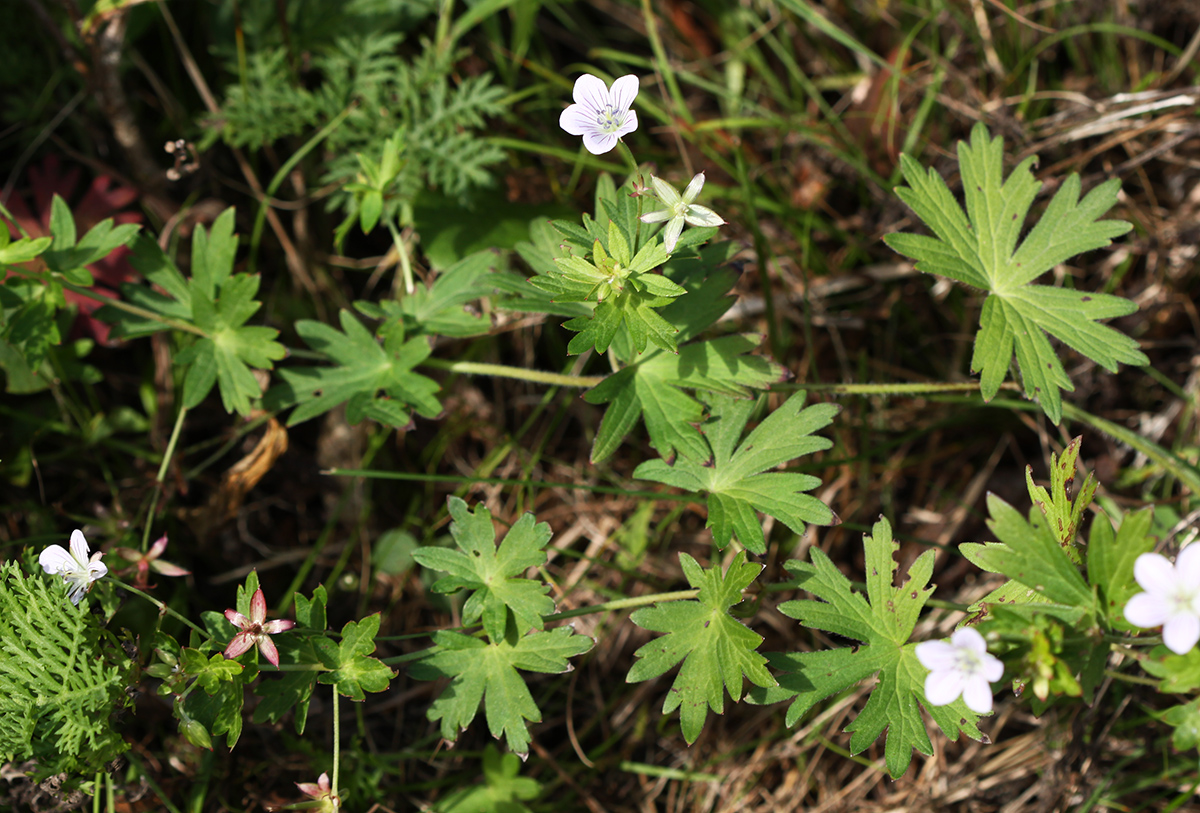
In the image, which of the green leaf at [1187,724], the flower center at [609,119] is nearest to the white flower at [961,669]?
the green leaf at [1187,724]

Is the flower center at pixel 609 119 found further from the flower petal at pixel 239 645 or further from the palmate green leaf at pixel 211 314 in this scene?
the flower petal at pixel 239 645

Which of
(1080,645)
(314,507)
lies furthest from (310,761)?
(1080,645)

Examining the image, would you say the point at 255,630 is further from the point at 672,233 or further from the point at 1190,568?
the point at 1190,568

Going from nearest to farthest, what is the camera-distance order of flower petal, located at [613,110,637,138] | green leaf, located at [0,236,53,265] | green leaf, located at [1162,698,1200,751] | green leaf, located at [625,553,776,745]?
green leaf, located at [1162,698,1200,751] → flower petal, located at [613,110,637,138] → green leaf, located at [625,553,776,745] → green leaf, located at [0,236,53,265]

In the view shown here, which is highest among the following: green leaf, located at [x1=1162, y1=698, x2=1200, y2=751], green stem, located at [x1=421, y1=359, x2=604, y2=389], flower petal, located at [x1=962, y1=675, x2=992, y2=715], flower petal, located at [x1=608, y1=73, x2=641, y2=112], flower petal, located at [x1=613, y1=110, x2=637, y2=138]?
flower petal, located at [x1=608, y1=73, x2=641, y2=112]

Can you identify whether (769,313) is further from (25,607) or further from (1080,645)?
(25,607)

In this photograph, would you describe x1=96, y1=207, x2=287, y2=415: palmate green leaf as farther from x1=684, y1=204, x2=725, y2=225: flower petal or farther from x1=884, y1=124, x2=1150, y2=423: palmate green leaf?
x1=884, y1=124, x2=1150, y2=423: palmate green leaf

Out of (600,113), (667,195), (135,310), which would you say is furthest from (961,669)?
(135,310)

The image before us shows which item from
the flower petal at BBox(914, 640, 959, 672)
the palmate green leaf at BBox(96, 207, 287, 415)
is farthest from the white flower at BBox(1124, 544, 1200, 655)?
the palmate green leaf at BBox(96, 207, 287, 415)
